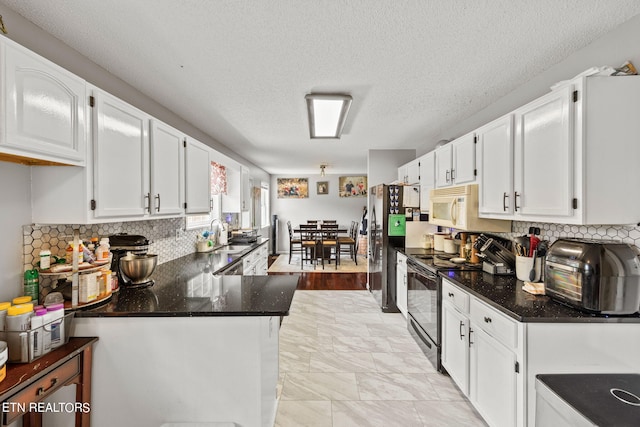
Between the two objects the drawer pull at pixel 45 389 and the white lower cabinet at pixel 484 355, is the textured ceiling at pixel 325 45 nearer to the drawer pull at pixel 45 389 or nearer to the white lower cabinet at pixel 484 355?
the white lower cabinet at pixel 484 355

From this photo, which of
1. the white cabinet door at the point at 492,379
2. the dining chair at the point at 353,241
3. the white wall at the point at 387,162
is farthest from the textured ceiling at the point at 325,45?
the dining chair at the point at 353,241

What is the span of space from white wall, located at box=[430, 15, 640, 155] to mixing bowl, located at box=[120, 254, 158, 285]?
10.1 feet

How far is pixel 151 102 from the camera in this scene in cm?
259

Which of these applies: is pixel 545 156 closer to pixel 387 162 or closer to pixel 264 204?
pixel 387 162

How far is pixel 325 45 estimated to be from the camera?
1.73 m

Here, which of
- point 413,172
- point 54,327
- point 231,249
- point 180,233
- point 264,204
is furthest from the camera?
point 264,204

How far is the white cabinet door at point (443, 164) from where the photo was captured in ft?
9.63

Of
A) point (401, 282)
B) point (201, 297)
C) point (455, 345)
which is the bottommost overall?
point (455, 345)

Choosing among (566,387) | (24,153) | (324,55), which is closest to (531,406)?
(566,387)

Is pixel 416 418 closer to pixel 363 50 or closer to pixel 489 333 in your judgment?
pixel 489 333

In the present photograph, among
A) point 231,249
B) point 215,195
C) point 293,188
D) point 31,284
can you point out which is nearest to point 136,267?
point 31,284

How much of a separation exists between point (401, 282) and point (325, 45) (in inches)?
111

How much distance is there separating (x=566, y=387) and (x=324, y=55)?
2031 mm

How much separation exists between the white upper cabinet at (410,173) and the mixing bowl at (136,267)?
3252mm
